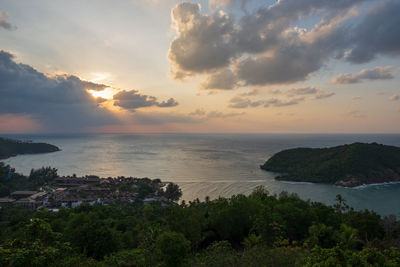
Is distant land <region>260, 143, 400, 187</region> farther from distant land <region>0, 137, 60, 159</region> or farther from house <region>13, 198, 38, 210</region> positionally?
distant land <region>0, 137, 60, 159</region>

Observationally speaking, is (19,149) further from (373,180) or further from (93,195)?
(373,180)

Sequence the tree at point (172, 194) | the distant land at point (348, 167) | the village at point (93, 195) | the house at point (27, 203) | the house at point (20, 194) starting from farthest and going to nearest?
the distant land at point (348, 167)
the house at point (20, 194)
the tree at point (172, 194)
the village at point (93, 195)
the house at point (27, 203)

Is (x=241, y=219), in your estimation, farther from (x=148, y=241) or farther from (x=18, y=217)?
(x=18, y=217)

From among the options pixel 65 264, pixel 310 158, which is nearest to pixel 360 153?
pixel 310 158

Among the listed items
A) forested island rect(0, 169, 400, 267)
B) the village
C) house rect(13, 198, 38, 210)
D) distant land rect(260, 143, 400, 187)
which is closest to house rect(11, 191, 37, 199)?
the village

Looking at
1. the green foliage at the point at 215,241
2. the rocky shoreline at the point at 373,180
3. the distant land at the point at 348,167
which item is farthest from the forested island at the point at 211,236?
the distant land at the point at 348,167

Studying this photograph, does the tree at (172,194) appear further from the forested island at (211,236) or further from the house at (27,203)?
the house at (27,203)

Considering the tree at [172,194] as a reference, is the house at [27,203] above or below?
below
